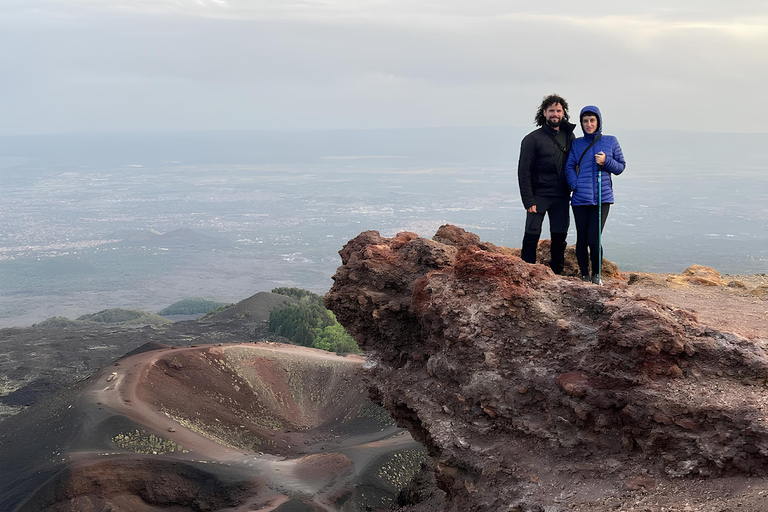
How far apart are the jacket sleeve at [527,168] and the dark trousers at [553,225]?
0.21 m

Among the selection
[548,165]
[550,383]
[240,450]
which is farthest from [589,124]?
[240,450]

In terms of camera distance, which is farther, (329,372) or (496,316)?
(329,372)

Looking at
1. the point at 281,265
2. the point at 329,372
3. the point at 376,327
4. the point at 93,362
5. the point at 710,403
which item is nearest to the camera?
the point at 710,403

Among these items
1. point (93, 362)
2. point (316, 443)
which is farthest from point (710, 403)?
point (93, 362)

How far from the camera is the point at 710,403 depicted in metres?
9.26

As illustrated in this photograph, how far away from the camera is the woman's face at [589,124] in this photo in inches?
488

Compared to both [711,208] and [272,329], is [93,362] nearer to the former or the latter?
[272,329]

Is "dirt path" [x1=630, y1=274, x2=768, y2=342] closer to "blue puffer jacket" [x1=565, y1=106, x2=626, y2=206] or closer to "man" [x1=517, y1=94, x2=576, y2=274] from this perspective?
"blue puffer jacket" [x1=565, y1=106, x2=626, y2=206]

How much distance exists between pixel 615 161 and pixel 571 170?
0.84 metres

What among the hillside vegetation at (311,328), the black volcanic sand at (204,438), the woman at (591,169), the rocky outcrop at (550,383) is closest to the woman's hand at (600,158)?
the woman at (591,169)

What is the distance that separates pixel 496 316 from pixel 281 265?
530 feet

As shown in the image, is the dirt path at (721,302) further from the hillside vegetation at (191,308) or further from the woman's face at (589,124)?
the hillside vegetation at (191,308)

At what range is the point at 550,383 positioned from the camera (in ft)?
37.1

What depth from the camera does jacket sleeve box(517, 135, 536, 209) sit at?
12859 millimetres
